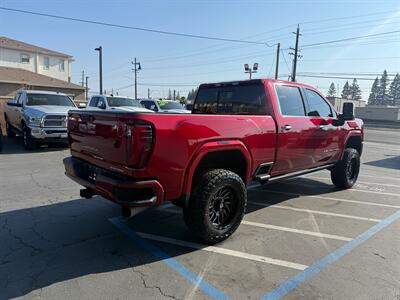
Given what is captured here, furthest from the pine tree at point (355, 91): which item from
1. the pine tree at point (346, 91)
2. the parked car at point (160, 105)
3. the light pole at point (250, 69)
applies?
the parked car at point (160, 105)

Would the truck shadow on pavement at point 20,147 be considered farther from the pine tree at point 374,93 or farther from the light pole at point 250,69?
the pine tree at point 374,93

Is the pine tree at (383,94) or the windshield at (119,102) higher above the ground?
the pine tree at (383,94)

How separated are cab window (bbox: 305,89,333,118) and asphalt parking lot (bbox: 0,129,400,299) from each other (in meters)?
1.61

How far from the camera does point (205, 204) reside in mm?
3844

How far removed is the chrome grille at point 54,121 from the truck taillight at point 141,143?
876 cm

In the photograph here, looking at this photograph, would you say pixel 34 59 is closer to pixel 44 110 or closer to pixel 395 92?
pixel 44 110

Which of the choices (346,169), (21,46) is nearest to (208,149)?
(346,169)

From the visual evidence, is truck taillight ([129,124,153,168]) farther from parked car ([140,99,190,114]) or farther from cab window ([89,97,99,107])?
parked car ([140,99,190,114])

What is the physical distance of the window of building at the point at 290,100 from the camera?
5125mm

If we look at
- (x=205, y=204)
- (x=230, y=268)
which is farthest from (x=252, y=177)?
(x=230, y=268)

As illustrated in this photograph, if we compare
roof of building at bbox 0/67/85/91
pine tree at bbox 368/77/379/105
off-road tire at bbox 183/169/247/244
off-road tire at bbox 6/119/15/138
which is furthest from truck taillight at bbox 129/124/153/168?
pine tree at bbox 368/77/379/105

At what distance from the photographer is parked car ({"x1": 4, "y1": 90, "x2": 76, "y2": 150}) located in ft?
35.4

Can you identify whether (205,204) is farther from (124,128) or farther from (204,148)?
(124,128)

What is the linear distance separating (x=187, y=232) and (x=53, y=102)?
32.8ft
